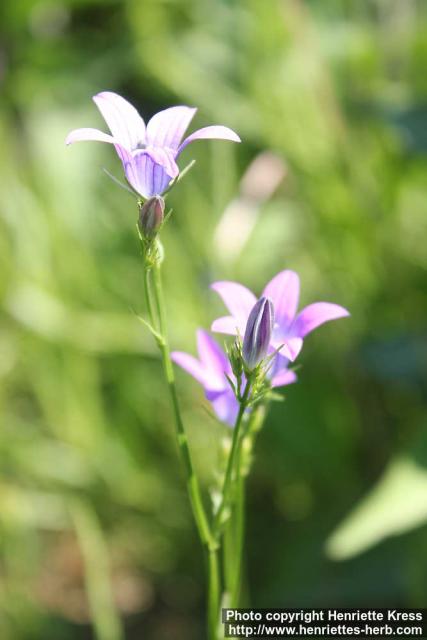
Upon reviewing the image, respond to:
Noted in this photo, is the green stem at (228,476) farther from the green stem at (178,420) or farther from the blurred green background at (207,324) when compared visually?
the blurred green background at (207,324)

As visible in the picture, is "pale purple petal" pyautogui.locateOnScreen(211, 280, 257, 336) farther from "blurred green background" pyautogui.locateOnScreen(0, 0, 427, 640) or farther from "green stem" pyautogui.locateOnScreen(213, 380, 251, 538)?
"blurred green background" pyautogui.locateOnScreen(0, 0, 427, 640)

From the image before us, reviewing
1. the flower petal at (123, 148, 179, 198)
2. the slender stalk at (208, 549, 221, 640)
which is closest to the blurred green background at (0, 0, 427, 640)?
the slender stalk at (208, 549, 221, 640)

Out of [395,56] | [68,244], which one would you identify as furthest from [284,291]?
[395,56]

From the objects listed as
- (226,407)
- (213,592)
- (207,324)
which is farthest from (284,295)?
(207,324)

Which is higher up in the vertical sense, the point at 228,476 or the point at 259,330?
the point at 259,330

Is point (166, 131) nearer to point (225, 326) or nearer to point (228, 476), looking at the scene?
point (225, 326)

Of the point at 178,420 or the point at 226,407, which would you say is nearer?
the point at 178,420

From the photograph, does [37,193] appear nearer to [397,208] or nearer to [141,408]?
[141,408]
